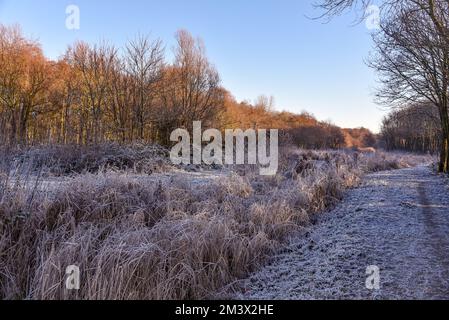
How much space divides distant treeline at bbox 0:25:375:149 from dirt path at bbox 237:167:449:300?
827 cm

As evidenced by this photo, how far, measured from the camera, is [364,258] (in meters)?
3.45

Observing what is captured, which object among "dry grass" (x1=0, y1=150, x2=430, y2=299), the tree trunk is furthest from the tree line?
"dry grass" (x1=0, y1=150, x2=430, y2=299)

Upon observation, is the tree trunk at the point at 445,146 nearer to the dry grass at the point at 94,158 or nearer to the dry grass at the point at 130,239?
the dry grass at the point at 130,239

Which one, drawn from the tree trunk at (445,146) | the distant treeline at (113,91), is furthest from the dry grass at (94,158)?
the tree trunk at (445,146)

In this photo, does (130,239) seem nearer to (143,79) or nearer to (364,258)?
(364,258)

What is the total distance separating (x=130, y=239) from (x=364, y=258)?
2469mm

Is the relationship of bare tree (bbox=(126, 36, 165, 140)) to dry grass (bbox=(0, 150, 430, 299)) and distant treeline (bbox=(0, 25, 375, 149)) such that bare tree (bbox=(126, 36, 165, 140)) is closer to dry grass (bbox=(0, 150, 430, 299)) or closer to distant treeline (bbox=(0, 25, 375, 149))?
distant treeline (bbox=(0, 25, 375, 149))

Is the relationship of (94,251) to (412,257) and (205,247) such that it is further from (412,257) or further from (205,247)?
(412,257)

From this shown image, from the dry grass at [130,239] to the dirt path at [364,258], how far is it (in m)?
0.41

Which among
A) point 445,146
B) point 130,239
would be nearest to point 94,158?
point 130,239

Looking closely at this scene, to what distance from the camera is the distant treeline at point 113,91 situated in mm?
16344

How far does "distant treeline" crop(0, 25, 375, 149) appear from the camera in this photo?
16344mm

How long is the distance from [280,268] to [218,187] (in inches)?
125

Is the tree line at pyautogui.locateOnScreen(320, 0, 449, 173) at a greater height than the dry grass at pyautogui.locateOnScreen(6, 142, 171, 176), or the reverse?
the tree line at pyautogui.locateOnScreen(320, 0, 449, 173)
